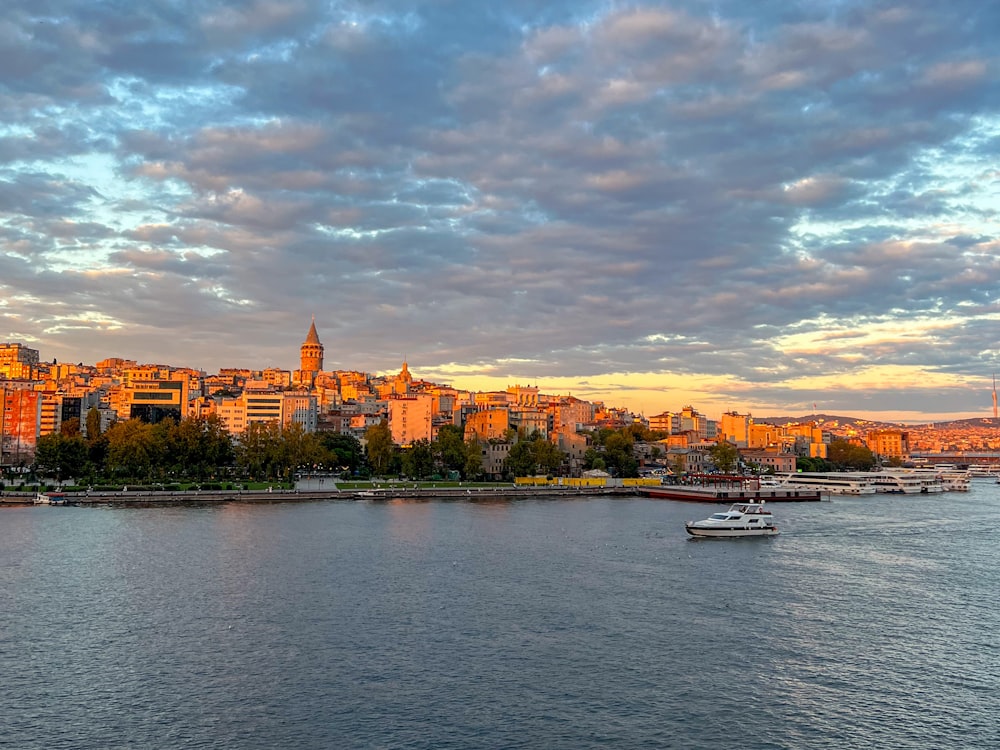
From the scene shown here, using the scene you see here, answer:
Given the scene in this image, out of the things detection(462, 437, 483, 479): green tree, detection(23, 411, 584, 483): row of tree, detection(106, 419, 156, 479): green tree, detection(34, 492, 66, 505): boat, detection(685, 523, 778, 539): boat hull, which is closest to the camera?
detection(685, 523, 778, 539): boat hull

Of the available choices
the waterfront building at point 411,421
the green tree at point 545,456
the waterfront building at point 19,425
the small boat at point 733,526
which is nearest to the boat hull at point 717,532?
the small boat at point 733,526

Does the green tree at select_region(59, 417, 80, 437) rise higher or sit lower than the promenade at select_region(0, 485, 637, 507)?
higher

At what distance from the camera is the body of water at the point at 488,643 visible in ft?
64.1

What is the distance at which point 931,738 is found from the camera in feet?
62.7

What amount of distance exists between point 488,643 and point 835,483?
96550 millimetres

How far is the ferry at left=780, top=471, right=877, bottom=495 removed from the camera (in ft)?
343

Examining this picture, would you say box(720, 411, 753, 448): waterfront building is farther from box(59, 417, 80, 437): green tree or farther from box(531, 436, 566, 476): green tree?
box(59, 417, 80, 437): green tree

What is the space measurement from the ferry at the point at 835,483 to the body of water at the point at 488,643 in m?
58.7

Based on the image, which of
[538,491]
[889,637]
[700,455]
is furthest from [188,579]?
[700,455]

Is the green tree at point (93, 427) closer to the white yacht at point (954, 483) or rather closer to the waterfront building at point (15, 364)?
the waterfront building at point (15, 364)

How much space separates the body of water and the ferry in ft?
193

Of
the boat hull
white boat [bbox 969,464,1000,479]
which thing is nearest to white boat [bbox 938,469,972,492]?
white boat [bbox 969,464,1000,479]

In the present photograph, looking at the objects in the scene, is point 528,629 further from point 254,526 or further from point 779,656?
point 254,526

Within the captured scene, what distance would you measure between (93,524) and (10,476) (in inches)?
1614
